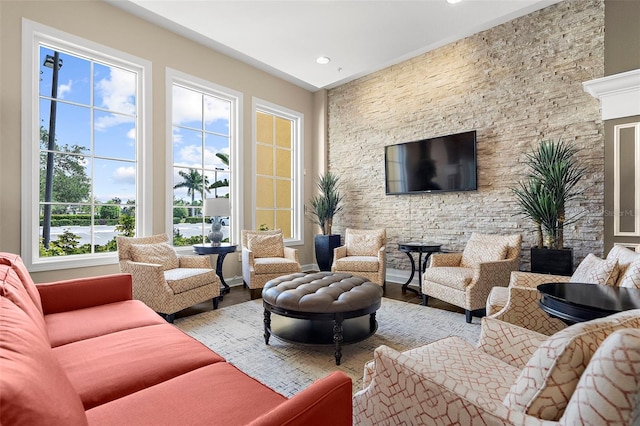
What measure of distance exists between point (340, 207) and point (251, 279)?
2.32 metres

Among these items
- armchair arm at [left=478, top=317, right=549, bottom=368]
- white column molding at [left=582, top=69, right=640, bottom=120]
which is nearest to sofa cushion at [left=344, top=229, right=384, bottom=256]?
white column molding at [left=582, top=69, right=640, bottom=120]

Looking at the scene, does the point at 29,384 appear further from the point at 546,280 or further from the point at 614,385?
the point at 546,280

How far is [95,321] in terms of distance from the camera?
184 centimetres

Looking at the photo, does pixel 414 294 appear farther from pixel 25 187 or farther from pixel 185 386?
pixel 25 187

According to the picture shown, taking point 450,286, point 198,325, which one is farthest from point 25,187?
point 450,286

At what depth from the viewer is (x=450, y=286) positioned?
3277 millimetres

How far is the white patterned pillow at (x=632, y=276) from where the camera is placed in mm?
1713

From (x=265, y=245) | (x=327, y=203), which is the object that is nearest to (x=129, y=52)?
(x=265, y=245)

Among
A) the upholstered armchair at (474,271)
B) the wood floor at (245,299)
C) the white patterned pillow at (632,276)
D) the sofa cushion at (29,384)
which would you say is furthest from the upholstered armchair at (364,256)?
the sofa cushion at (29,384)

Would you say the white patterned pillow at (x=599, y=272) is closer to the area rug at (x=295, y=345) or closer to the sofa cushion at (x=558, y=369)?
the area rug at (x=295, y=345)

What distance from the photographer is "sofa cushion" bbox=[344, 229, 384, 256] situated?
4582mm

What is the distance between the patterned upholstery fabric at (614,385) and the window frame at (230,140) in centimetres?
421

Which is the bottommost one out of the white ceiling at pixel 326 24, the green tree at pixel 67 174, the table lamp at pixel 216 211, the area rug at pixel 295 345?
the area rug at pixel 295 345

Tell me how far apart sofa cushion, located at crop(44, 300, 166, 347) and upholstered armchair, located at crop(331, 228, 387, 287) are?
2.65m
